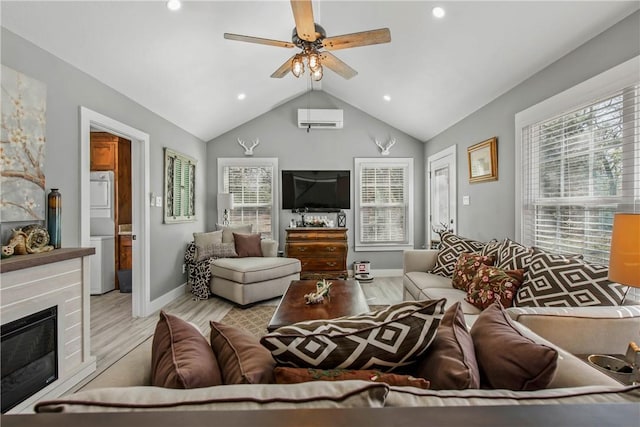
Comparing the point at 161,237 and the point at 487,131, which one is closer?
the point at 487,131

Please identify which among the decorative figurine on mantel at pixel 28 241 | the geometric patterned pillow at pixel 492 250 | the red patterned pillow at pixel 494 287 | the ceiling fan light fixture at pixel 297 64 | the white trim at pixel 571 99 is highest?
the ceiling fan light fixture at pixel 297 64

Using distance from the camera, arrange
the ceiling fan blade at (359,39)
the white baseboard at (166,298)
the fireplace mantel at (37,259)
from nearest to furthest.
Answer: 1. the fireplace mantel at (37,259)
2. the ceiling fan blade at (359,39)
3. the white baseboard at (166,298)

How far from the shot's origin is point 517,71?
2.89 m

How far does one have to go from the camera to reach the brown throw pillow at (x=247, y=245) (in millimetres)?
4641

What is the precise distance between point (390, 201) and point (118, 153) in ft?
14.7

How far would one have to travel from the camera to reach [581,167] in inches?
93.5

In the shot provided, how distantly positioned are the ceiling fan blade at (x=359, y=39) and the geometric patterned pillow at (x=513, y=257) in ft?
6.34

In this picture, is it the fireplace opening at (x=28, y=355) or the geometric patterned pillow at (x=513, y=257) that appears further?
the geometric patterned pillow at (x=513, y=257)

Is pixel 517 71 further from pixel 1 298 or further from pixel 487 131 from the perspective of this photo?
pixel 1 298

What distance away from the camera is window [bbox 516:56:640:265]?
1992mm

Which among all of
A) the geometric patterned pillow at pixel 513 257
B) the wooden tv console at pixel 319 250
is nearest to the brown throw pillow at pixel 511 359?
the geometric patterned pillow at pixel 513 257

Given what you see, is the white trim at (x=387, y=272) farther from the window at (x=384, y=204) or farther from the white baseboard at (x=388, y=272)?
the window at (x=384, y=204)

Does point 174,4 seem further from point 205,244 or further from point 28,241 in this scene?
point 205,244

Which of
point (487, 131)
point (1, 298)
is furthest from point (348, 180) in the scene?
point (1, 298)
